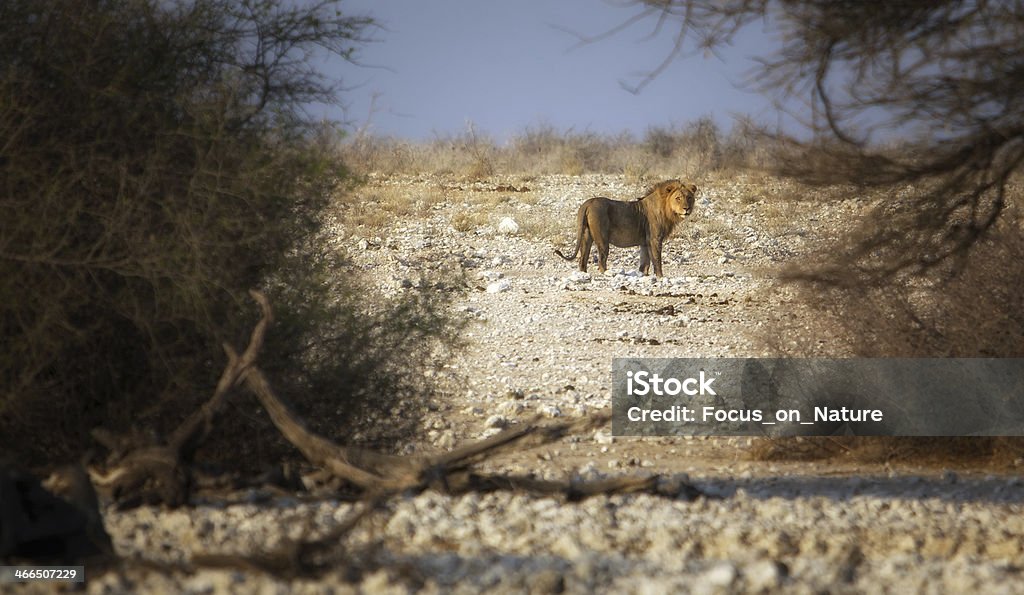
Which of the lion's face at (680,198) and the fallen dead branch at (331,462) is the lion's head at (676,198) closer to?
the lion's face at (680,198)

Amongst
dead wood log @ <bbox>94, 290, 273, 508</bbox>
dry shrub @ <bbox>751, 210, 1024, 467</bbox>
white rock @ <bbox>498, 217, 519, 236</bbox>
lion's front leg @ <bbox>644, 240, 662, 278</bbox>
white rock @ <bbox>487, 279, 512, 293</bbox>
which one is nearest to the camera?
dead wood log @ <bbox>94, 290, 273, 508</bbox>

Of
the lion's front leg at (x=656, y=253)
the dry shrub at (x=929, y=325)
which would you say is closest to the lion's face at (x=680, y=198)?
the lion's front leg at (x=656, y=253)

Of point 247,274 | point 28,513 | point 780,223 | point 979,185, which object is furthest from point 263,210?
point 780,223

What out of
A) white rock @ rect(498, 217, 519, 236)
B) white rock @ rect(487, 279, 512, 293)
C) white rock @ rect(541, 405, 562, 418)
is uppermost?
white rock @ rect(498, 217, 519, 236)

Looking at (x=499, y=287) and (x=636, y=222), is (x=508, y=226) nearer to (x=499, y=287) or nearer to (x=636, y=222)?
(x=636, y=222)

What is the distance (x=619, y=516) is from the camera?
5.46 meters

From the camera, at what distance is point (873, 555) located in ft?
16.8

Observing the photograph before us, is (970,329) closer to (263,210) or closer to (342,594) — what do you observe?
(263,210)

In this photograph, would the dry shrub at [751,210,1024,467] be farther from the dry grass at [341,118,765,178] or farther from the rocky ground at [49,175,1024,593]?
the dry grass at [341,118,765,178]

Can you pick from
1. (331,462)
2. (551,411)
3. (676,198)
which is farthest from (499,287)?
(331,462)

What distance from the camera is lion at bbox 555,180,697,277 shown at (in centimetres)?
1875

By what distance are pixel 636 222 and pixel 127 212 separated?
13.9 metres

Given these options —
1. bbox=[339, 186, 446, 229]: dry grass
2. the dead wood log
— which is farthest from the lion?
the dead wood log
